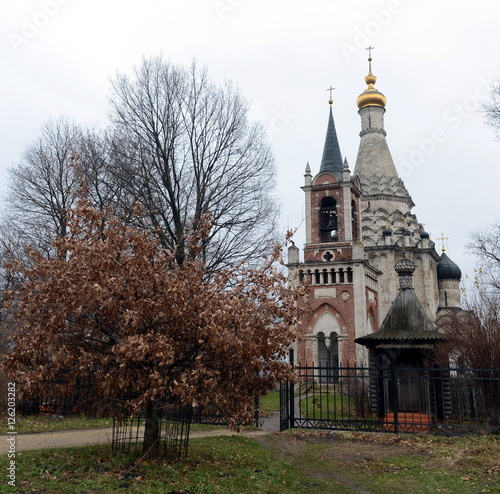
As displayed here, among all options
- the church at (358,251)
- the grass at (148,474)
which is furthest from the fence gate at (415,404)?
the church at (358,251)

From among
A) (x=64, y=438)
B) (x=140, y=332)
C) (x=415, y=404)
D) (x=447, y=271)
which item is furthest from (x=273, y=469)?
(x=447, y=271)

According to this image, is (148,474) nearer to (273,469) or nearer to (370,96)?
(273,469)

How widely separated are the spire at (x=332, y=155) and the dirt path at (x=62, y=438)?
2660 cm

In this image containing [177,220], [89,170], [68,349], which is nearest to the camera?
[68,349]

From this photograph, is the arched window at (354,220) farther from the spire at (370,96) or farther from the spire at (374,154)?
the spire at (370,96)

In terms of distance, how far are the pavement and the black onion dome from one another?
34580mm

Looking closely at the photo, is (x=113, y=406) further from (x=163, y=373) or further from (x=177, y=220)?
(x=177, y=220)

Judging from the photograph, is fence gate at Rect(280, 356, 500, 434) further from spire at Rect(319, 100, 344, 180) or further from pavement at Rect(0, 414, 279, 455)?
spire at Rect(319, 100, 344, 180)

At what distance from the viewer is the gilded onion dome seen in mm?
46500

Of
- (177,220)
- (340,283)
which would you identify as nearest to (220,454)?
(177,220)

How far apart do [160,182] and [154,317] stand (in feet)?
37.2

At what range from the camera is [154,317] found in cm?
783

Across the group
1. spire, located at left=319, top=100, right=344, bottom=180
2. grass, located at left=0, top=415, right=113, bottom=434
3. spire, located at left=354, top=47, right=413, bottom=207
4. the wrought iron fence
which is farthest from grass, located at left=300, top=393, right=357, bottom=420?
spire, located at left=354, top=47, right=413, bottom=207

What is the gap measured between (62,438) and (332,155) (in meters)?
31.0
